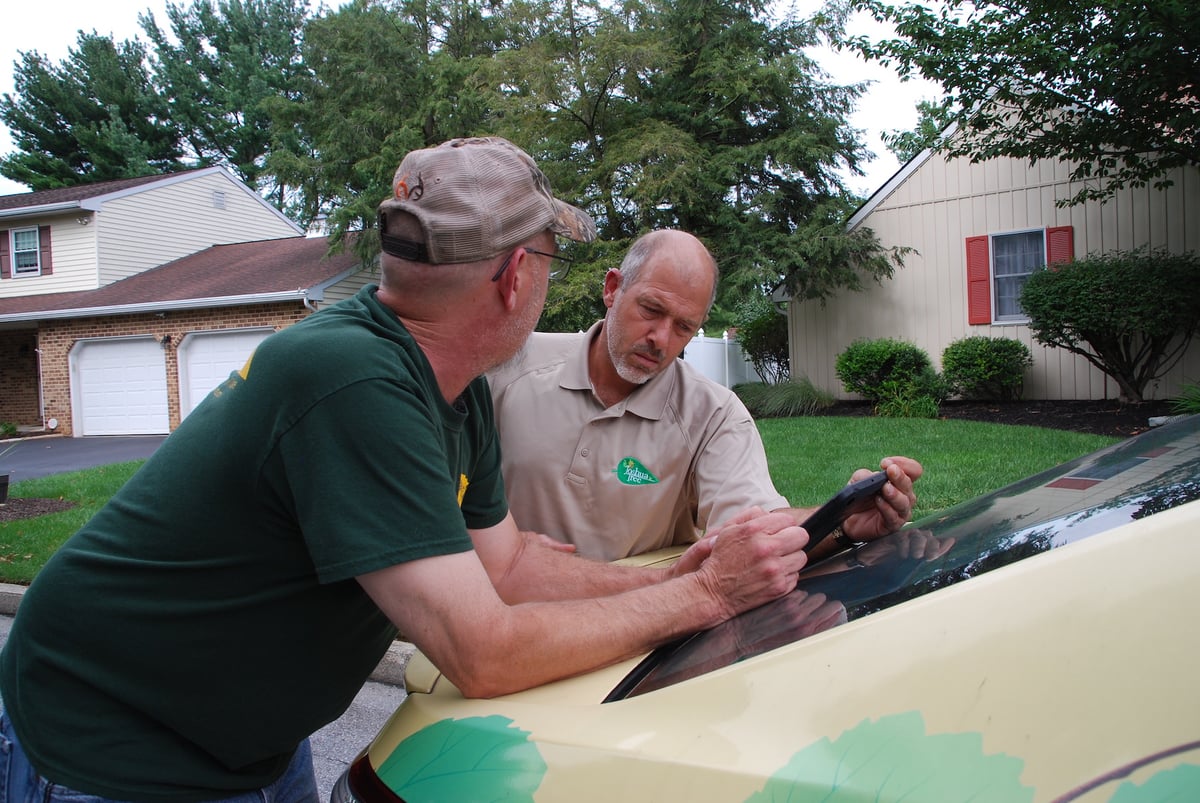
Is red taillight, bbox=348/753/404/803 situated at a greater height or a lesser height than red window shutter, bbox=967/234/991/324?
lesser

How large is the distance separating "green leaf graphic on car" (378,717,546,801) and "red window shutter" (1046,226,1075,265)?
540 inches

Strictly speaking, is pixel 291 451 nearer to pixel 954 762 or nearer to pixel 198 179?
pixel 954 762

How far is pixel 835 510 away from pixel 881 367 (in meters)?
12.8

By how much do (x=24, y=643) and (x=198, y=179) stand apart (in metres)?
24.2

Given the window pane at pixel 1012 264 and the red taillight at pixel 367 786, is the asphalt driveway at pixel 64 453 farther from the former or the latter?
the window pane at pixel 1012 264

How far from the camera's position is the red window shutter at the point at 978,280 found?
45.0 feet

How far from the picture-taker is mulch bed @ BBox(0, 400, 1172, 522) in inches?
364

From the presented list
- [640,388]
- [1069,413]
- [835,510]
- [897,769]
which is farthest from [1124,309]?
[897,769]

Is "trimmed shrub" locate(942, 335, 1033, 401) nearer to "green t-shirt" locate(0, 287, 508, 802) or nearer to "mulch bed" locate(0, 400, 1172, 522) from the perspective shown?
"mulch bed" locate(0, 400, 1172, 522)

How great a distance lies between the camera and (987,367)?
13.0 m

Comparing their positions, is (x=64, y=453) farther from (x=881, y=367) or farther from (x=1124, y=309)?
(x=1124, y=309)

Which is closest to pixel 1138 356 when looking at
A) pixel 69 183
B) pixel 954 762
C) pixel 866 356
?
pixel 866 356

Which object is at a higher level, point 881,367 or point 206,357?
point 206,357

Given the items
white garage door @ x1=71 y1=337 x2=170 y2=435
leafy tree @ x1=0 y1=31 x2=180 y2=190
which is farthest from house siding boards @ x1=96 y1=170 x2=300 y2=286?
leafy tree @ x1=0 y1=31 x2=180 y2=190
